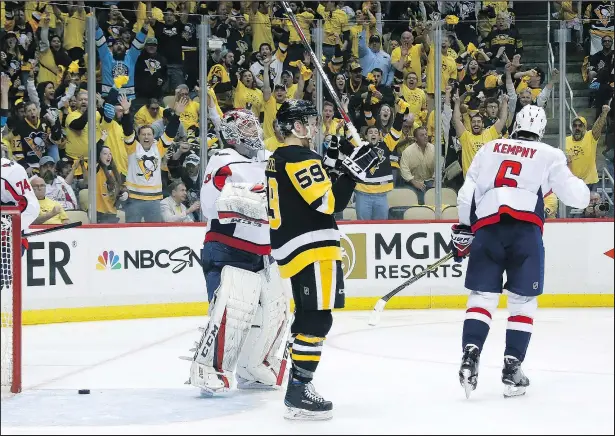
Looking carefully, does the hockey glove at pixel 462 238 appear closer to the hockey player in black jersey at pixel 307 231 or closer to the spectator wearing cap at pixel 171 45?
the hockey player in black jersey at pixel 307 231

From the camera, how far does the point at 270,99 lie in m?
9.79

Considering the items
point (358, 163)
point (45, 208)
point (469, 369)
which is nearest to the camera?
point (358, 163)

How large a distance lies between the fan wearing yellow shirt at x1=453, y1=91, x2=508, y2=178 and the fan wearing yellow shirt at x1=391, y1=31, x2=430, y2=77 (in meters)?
0.41

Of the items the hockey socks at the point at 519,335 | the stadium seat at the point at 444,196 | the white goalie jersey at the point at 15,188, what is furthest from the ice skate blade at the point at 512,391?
the stadium seat at the point at 444,196

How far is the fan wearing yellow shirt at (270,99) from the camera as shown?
9742 mm

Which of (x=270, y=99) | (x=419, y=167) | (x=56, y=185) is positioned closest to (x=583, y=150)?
(x=419, y=167)

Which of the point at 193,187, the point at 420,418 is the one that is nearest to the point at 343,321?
the point at 193,187

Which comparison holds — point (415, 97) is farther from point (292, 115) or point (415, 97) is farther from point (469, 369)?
point (292, 115)

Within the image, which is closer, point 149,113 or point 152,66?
point 149,113

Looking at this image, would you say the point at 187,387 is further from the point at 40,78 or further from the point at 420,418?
the point at 40,78

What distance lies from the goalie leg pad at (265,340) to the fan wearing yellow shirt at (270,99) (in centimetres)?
438

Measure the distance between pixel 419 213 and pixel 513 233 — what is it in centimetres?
456

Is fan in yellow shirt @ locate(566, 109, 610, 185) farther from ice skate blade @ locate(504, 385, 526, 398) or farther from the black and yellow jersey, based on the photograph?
the black and yellow jersey

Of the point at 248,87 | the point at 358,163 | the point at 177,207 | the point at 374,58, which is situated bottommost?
the point at 177,207
